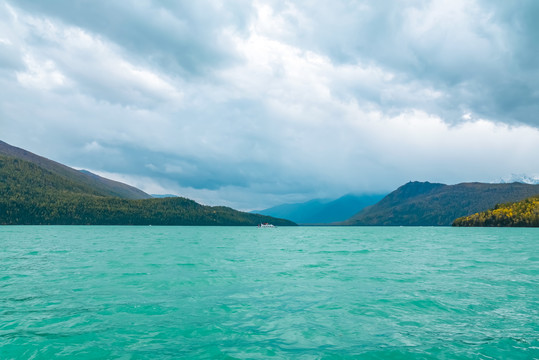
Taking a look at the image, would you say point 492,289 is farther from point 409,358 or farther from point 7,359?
point 7,359

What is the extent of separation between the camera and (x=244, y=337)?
1741cm

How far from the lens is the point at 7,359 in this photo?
1441cm

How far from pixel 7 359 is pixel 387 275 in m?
34.0

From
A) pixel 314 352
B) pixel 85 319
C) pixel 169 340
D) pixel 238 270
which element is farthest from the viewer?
pixel 238 270

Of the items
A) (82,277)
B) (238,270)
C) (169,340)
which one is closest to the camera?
(169,340)

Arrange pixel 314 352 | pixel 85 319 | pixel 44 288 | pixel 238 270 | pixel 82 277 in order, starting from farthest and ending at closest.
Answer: pixel 238 270
pixel 82 277
pixel 44 288
pixel 85 319
pixel 314 352

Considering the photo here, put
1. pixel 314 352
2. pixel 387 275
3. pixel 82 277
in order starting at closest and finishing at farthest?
pixel 314 352, pixel 82 277, pixel 387 275

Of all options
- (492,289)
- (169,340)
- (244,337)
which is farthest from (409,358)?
(492,289)

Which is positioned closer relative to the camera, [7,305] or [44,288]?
[7,305]

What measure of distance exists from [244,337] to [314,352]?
3.77 m

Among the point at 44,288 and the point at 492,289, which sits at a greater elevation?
the point at 492,289

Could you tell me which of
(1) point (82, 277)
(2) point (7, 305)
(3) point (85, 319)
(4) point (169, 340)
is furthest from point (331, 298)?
(1) point (82, 277)

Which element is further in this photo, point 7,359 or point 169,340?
point 169,340

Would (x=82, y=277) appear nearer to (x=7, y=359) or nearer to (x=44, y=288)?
(x=44, y=288)
